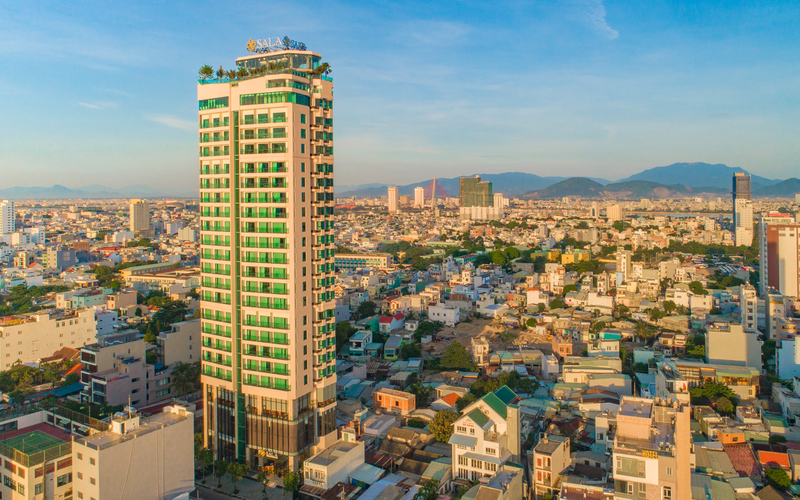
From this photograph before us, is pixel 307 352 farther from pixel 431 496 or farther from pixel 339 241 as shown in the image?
pixel 339 241

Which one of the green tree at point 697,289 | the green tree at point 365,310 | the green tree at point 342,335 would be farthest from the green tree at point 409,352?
the green tree at point 697,289

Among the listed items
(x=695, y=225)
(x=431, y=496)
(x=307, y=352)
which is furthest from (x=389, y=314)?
(x=695, y=225)

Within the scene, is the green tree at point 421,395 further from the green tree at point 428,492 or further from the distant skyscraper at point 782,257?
the distant skyscraper at point 782,257

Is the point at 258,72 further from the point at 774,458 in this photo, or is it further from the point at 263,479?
the point at 774,458

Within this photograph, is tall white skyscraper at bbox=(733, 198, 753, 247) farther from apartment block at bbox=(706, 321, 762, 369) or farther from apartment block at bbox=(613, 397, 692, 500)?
apartment block at bbox=(613, 397, 692, 500)

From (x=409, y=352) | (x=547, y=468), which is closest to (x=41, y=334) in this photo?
(x=409, y=352)

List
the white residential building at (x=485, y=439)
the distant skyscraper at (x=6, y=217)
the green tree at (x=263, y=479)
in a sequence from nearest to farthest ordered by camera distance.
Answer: the white residential building at (x=485, y=439), the green tree at (x=263, y=479), the distant skyscraper at (x=6, y=217)

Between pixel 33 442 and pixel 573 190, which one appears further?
pixel 573 190

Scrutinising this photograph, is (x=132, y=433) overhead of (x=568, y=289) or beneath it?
overhead
